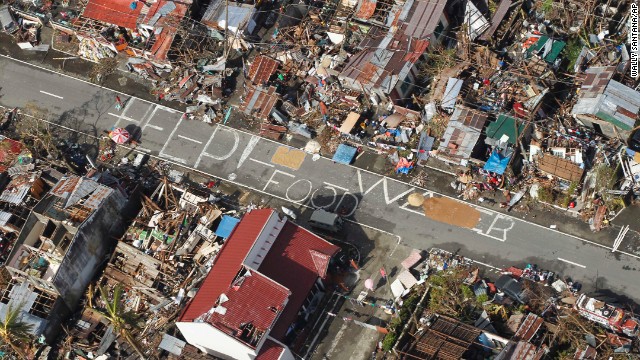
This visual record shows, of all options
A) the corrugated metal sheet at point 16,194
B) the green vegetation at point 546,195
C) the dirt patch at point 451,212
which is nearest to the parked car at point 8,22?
the corrugated metal sheet at point 16,194

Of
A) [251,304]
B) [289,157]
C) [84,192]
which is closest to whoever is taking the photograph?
[251,304]

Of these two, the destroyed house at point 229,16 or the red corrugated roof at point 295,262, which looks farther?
the destroyed house at point 229,16

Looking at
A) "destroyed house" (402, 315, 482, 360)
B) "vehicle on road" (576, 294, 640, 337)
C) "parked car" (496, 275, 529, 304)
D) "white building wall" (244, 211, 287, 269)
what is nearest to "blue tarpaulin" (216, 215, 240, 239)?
"white building wall" (244, 211, 287, 269)

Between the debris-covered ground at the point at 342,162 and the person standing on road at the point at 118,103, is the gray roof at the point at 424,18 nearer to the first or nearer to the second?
the debris-covered ground at the point at 342,162

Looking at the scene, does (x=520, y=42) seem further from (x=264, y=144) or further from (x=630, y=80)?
(x=264, y=144)

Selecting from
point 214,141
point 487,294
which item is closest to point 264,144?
point 214,141

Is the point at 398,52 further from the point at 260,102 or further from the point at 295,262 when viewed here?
the point at 295,262

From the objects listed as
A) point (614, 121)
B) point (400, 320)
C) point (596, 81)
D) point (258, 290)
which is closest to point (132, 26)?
point (258, 290)
